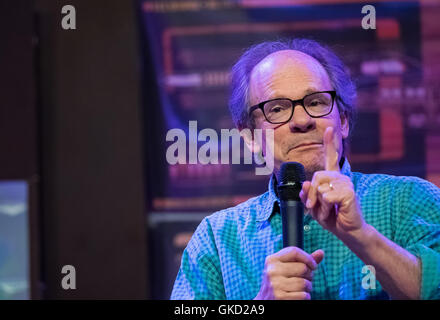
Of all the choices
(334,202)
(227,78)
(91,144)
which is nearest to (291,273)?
(334,202)

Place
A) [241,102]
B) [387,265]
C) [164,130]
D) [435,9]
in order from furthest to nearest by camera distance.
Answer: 1. [164,130]
2. [435,9]
3. [241,102]
4. [387,265]

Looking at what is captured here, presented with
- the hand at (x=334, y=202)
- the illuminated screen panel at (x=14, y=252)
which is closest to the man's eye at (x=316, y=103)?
the hand at (x=334, y=202)

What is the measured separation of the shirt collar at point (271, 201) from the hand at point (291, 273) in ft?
1.14

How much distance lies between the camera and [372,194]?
139cm

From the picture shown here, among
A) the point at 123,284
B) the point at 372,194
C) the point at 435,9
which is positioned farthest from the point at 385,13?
the point at 123,284

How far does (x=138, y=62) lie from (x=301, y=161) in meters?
1.28

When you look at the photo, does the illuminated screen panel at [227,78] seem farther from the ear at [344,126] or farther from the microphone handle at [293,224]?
the microphone handle at [293,224]

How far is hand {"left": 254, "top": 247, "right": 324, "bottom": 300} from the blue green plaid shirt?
0.26 m

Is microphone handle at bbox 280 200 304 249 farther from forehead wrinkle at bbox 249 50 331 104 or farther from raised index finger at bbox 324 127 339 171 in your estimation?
forehead wrinkle at bbox 249 50 331 104

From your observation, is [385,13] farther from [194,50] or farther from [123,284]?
[123,284]

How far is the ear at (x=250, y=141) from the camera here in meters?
1.54

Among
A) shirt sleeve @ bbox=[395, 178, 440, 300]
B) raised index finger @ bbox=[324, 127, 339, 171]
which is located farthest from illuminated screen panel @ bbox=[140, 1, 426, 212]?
raised index finger @ bbox=[324, 127, 339, 171]

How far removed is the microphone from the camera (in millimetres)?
1118

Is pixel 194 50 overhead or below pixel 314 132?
overhead
